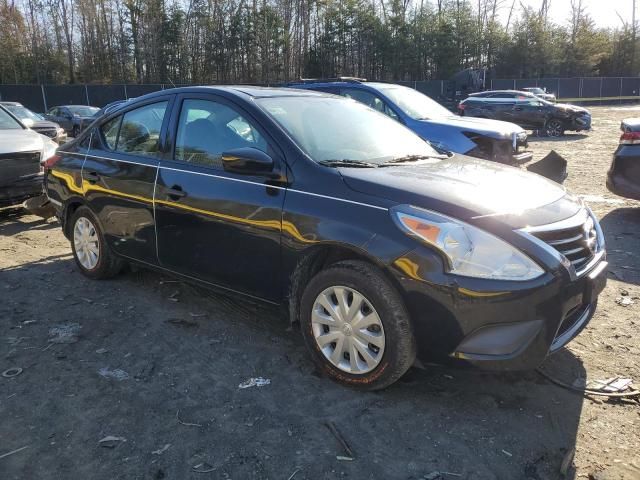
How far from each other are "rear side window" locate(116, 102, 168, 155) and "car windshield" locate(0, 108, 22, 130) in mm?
4681

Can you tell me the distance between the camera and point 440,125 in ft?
28.1

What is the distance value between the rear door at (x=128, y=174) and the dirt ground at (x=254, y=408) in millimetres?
587

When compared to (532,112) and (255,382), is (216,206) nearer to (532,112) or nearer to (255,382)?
(255,382)

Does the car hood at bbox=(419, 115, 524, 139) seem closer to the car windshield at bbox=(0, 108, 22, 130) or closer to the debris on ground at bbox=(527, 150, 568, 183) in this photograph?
the debris on ground at bbox=(527, 150, 568, 183)

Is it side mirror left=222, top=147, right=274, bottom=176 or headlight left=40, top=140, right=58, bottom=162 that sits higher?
side mirror left=222, top=147, right=274, bottom=176

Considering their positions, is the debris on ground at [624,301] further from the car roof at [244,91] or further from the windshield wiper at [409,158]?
the car roof at [244,91]

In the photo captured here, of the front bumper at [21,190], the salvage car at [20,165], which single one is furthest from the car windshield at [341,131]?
the front bumper at [21,190]

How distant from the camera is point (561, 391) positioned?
3.23 m

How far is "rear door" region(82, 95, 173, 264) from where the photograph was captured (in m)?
4.30

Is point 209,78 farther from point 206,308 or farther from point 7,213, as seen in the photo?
point 206,308

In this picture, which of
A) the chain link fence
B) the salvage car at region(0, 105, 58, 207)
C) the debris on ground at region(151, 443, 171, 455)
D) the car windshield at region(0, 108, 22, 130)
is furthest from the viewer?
the chain link fence

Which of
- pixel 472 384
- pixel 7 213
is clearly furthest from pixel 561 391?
pixel 7 213

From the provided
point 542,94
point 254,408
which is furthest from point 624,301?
point 542,94

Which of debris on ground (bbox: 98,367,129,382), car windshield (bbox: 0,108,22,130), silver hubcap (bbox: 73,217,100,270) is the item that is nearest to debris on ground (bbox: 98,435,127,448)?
debris on ground (bbox: 98,367,129,382)
